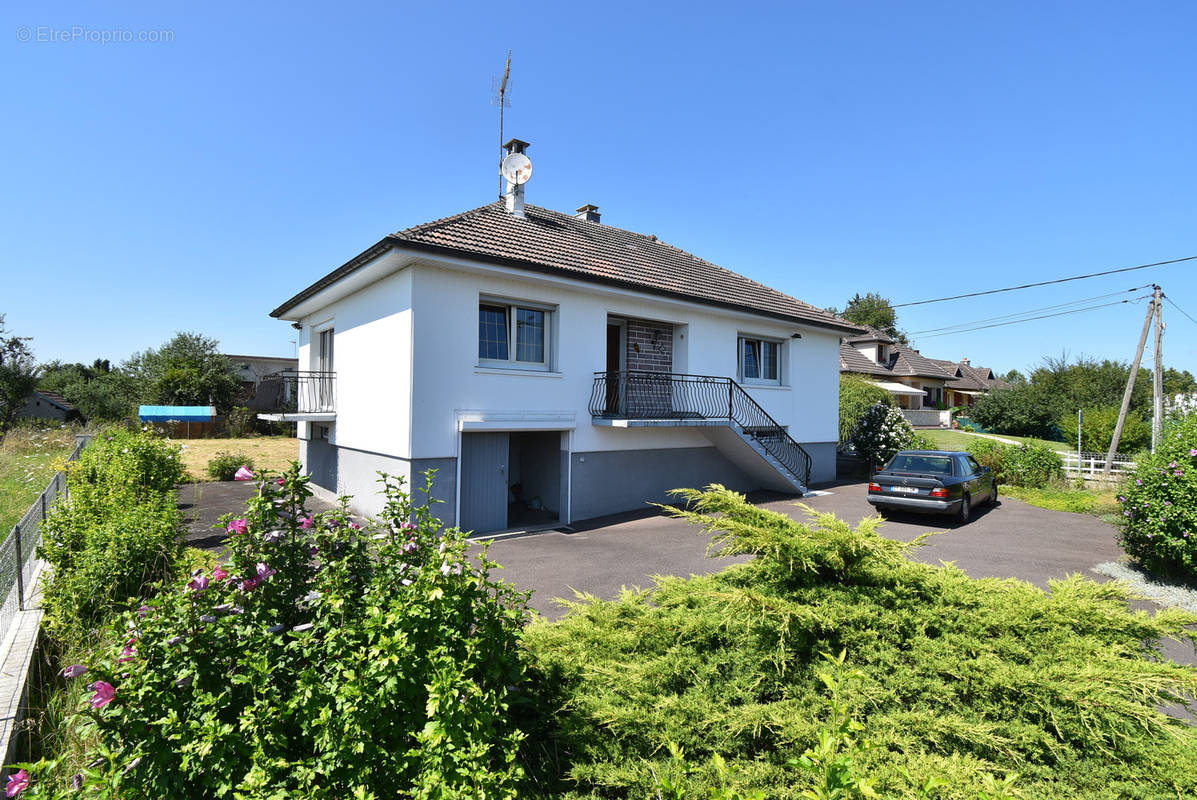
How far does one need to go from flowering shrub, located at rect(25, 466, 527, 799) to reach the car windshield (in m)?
12.2

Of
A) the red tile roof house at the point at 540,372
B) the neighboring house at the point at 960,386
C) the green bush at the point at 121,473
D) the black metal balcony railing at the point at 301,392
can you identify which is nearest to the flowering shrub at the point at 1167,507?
the red tile roof house at the point at 540,372

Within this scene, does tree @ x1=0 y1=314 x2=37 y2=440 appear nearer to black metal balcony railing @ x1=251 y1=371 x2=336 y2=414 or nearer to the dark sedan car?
black metal balcony railing @ x1=251 y1=371 x2=336 y2=414

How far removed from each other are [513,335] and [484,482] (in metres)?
3.00

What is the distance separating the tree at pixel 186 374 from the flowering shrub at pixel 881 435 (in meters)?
32.9

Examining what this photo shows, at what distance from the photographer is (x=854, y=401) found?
74.2 ft

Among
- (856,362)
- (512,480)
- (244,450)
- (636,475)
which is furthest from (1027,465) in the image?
(244,450)

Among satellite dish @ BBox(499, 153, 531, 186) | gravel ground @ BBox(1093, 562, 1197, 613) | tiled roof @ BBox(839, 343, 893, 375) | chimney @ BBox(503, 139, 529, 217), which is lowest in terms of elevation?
gravel ground @ BBox(1093, 562, 1197, 613)

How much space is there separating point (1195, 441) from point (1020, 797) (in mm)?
9262

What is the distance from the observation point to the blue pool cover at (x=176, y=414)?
28016 millimetres

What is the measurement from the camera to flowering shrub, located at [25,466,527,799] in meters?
2.30

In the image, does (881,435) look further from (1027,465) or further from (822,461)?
(1027,465)

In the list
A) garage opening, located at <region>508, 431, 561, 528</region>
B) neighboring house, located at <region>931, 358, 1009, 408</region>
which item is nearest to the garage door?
garage opening, located at <region>508, 431, 561, 528</region>

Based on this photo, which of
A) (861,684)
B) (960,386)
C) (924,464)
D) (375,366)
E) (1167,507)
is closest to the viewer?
(861,684)

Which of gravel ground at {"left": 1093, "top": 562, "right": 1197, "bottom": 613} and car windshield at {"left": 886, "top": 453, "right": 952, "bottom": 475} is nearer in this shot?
gravel ground at {"left": 1093, "top": 562, "right": 1197, "bottom": 613}
